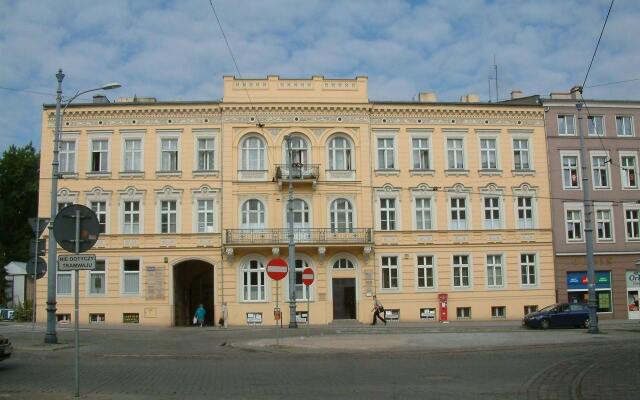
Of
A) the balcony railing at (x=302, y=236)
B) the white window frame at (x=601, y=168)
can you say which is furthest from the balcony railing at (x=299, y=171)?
the white window frame at (x=601, y=168)

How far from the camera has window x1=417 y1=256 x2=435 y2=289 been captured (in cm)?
3991

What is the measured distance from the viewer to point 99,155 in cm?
3984

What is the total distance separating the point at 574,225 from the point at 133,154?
27.7 meters

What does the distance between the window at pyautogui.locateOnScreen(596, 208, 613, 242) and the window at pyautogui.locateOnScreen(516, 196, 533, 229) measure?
4.35m

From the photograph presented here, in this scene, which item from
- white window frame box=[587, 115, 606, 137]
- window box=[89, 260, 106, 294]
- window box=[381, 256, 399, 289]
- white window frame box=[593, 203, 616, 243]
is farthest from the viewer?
white window frame box=[587, 115, 606, 137]

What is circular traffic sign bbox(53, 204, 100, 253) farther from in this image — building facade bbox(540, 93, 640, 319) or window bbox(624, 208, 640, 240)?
window bbox(624, 208, 640, 240)

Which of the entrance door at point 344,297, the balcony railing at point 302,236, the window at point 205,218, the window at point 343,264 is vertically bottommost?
the entrance door at point 344,297

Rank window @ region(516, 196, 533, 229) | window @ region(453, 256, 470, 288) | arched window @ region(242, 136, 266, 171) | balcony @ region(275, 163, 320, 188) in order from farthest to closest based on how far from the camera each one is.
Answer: window @ region(516, 196, 533, 229) → window @ region(453, 256, 470, 288) → arched window @ region(242, 136, 266, 171) → balcony @ region(275, 163, 320, 188)

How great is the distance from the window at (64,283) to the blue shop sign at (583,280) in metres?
30.2

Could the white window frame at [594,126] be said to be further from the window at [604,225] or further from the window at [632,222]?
the window at [632,222]

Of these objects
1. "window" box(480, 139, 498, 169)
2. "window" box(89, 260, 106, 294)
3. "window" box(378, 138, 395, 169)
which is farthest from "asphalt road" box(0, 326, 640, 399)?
"window" box(480, 139, 498, 169)

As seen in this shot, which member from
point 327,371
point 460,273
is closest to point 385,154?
point 460,273

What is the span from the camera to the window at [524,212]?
135 feet

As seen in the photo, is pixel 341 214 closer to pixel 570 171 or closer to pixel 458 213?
pixel 458 213
